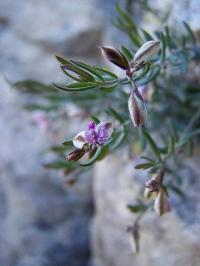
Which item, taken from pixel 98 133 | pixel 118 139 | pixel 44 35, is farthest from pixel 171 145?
pixel 44 35

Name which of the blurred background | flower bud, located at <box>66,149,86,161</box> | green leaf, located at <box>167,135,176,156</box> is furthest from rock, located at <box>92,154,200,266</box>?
flower bud, located at <box>66,149,86,161</box>

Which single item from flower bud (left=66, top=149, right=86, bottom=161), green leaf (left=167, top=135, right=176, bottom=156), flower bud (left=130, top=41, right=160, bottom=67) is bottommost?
green leaf (left=167, top=135, right=176, bottom=156)

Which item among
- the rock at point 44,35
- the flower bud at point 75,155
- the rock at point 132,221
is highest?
the rock at point 44,35

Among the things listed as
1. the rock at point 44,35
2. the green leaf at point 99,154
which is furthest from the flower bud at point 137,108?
the rock at point 44,35

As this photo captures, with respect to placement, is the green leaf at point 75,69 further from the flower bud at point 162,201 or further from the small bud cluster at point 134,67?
the flower bud at point 162,201

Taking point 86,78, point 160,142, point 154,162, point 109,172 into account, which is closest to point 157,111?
point 160,142

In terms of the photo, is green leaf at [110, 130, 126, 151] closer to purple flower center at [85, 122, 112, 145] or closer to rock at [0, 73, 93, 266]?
purple flower center at [85, 122, 112, 145]

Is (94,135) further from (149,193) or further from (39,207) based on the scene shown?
(39,207)
